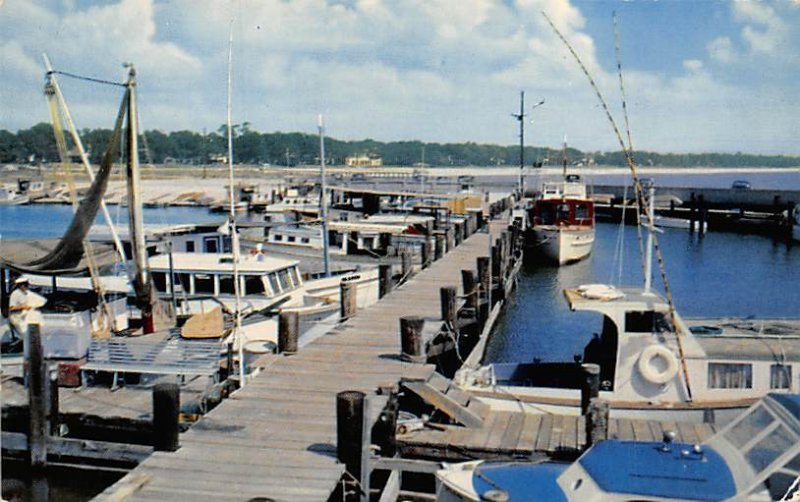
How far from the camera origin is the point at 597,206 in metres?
90.3

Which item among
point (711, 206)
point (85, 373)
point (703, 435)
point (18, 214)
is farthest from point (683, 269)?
point (18, 214)

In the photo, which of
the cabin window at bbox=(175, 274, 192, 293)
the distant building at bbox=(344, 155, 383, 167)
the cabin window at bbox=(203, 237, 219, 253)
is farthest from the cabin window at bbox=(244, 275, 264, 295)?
the distant building at bbox=(344, 155, 383, 167)

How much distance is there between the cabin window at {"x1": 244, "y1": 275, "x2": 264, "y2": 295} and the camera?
76.5ft

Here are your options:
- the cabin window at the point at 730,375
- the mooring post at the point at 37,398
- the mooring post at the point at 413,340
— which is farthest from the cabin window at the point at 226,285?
the cabin window at the point at 730,375

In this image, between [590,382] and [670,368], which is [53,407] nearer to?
[590,382]

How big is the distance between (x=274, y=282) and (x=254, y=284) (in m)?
0.65

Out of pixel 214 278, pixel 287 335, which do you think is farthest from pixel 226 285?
pixel 287 335

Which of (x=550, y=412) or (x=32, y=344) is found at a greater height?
(x=32, y=344)

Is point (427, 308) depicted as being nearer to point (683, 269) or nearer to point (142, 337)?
point (142, 337)

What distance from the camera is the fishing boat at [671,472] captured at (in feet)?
28.7

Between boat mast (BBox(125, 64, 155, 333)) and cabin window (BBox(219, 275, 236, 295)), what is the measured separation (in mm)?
4152

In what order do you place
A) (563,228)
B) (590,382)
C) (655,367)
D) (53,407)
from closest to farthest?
(590,382)
(53,407)
(655,367)
(563,228)

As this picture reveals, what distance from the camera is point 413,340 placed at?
14.1 m

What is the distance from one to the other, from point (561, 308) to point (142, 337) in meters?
23.9
